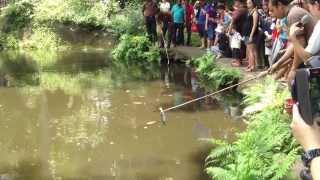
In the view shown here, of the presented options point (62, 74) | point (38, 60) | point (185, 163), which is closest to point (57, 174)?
point (185, 163)

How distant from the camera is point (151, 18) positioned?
17188 millimetres

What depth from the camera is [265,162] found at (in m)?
5.92

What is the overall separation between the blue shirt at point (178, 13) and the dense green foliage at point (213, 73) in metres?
1.83

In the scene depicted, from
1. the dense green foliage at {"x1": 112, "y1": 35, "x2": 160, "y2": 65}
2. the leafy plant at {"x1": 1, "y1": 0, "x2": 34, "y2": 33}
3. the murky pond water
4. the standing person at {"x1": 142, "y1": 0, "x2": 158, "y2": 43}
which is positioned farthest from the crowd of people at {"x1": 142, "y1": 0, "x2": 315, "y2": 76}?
the leafy plant at {"x1": 1, "y1": 0, "x2": 34, "y2": 33}

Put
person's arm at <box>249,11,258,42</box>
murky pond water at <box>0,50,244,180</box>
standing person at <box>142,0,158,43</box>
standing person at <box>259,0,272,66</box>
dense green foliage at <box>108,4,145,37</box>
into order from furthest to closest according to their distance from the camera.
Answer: dense green foliage at <box>108,4,145,37</box>
standing person at <box>142,0,158,43</box>
person's arm at <box>249,11,258,42</box>
standing person at <box>259,0,272,66</box>
murky pond water at <box>0,50,244,180</box>

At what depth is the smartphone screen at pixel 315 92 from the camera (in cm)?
188

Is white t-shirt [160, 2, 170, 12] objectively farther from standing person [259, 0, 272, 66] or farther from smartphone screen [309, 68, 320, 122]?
smartphone screen [309, 68, 320, 122]

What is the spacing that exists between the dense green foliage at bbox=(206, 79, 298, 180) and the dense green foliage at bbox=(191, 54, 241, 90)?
359cm

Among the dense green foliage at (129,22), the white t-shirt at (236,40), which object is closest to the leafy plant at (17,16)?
the dense green foliage at (129,22)

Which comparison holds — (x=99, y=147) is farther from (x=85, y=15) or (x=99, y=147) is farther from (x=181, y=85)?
(x=85, y=15)

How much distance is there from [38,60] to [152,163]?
11600 millimetres

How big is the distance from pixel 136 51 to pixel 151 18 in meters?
1.11

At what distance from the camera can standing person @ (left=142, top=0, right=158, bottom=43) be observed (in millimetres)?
17000

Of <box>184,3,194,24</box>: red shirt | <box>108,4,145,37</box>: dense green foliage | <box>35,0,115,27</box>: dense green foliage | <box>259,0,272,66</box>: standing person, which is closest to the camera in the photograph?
<box>259,0,272,66</box>: standing person
